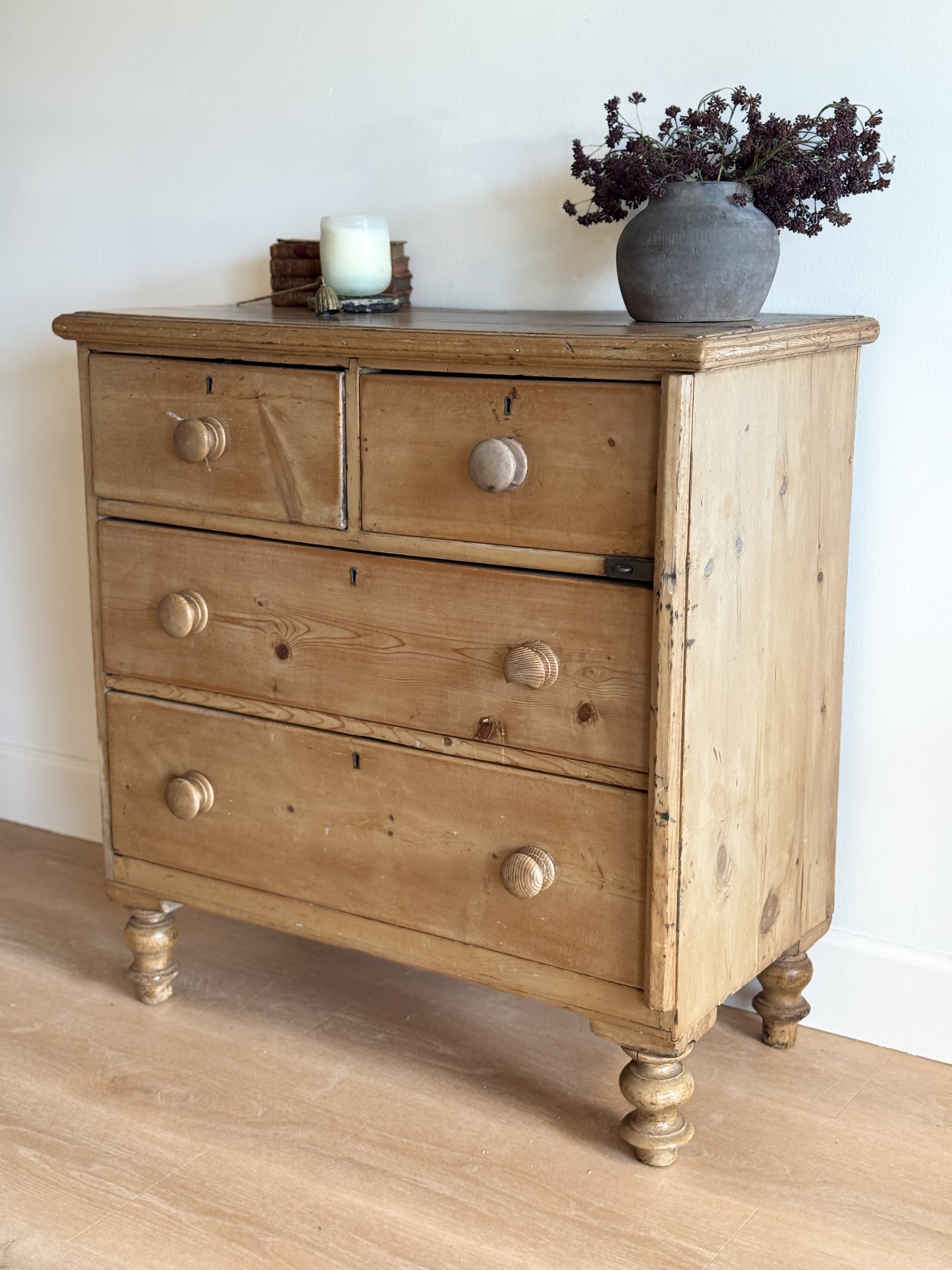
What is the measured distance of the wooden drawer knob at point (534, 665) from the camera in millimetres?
1480

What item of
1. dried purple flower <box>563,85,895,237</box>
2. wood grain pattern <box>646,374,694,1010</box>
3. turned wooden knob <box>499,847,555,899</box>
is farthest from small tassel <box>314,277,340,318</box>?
turned wooden knob <box>499,847,555,899</box>

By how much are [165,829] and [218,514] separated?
1.47 ft

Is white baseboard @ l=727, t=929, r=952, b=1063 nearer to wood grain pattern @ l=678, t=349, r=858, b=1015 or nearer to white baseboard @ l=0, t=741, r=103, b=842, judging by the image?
wood grain pattern @ l=678, t=349, r=858, b=1015

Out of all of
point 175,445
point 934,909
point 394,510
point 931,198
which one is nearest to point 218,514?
point 175,445

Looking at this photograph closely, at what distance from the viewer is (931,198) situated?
5.43ft

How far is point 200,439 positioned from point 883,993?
114 centimetres

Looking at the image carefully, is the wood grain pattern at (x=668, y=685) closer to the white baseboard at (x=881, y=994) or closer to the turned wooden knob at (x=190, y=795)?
the white baseboard at (x=881, y=994)

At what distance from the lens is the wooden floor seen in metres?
1.48

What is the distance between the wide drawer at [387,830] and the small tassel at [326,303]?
20.9 inches

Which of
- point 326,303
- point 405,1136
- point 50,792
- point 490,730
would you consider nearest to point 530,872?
point 490,730

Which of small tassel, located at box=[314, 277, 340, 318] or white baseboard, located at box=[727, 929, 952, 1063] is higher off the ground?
Answer: small tassel, located at box=[314, 277, 340, 318]

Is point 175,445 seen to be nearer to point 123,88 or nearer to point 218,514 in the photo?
point 218,514

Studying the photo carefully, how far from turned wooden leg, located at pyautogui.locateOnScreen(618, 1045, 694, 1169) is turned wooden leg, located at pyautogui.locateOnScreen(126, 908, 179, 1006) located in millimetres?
700

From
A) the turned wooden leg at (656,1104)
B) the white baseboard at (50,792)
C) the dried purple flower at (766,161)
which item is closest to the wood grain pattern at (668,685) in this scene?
the turned wooden leg at (656,1104)
